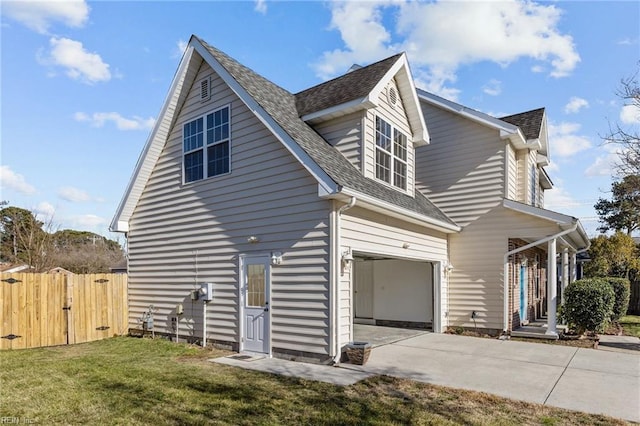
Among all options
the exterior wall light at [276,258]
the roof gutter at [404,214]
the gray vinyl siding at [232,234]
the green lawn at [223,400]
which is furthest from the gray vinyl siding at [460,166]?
the green lawn at [223,400]

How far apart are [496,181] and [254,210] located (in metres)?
7.13

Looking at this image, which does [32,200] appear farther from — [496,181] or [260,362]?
[496,181]

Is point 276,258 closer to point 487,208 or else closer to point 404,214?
point 404,214

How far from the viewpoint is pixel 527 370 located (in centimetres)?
759

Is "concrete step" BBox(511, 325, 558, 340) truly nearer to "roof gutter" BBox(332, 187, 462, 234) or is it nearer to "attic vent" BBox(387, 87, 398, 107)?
"roof gutter" BBox(332, 187, 462, 234)

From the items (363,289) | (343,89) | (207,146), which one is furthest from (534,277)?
(207,146)

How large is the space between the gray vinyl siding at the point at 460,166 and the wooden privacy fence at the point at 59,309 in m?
9.84

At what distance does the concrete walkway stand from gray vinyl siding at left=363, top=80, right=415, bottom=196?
4.21 meters

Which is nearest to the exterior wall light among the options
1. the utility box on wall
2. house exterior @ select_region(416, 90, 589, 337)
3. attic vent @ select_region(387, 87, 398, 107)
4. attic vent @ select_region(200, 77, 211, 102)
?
the utility box on wall

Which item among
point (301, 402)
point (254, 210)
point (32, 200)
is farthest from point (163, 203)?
point (32, 200)

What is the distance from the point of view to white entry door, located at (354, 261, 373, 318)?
1409cm

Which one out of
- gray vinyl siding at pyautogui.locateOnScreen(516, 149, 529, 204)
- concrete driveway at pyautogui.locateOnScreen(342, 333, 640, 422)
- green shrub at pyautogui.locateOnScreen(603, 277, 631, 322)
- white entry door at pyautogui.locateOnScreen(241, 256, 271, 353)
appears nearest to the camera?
concrete driveway at pyautogui.locateOnScreen(342, 333, 640, 422)

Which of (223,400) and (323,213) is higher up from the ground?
(323,213)

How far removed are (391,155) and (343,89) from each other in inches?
82.5
